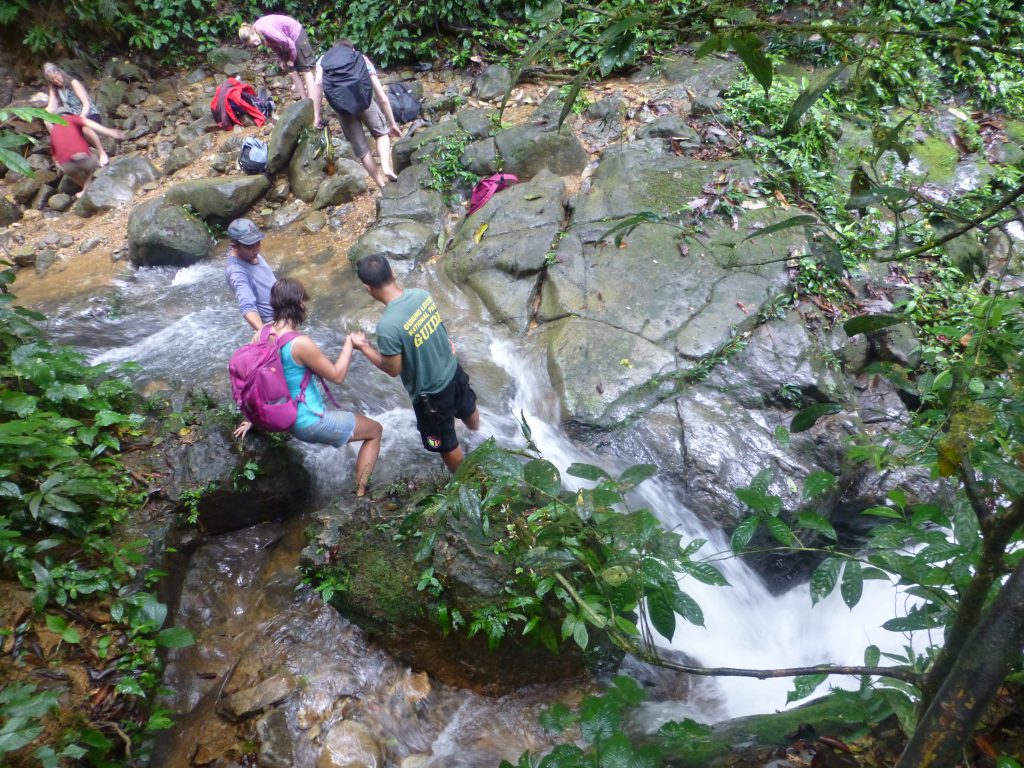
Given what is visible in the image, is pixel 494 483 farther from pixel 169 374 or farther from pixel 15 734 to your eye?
pixel 169 374

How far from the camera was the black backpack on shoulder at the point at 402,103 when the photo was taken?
8.83 m

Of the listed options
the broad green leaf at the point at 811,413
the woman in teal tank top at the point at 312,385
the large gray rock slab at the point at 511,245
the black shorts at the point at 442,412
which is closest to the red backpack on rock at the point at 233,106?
→ the large gray rock slab at the point at 511,245

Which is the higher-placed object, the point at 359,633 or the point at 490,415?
the point at 490,415

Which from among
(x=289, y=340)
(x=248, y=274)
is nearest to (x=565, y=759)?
(x=289, y=340)

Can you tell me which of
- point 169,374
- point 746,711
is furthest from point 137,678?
point 746,711

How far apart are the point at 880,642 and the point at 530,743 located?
2.63 meters

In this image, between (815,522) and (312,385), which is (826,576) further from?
(312,385)

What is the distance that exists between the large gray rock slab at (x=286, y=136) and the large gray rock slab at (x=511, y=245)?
3292 millimetres

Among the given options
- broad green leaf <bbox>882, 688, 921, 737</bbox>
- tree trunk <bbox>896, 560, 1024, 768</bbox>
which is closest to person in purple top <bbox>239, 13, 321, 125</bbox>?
broad green leaf <bbox>882, 688, 921, 737</bbox>

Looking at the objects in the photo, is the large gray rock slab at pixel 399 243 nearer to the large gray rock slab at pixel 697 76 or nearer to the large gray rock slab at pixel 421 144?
the large gray rock slab at pixel 421 144

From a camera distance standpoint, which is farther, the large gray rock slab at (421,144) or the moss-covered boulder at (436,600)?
the large gray rock slab at (421,144)

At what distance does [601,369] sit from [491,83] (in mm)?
5715

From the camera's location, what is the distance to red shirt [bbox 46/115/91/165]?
8.90m

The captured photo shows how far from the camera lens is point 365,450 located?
15.3 ft
